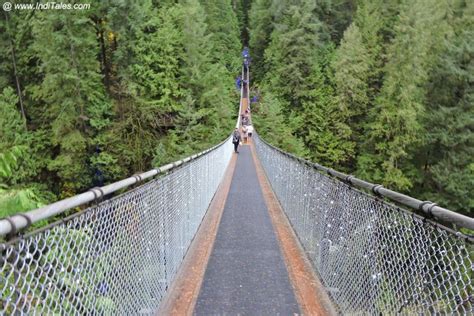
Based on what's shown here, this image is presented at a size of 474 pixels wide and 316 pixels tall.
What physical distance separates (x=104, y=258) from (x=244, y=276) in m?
2.25

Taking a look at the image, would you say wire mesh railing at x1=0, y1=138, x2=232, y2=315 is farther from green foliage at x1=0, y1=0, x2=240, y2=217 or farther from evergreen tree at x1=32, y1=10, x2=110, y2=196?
evergreen tree at x1=32, y1=10, x2=110, y2=196

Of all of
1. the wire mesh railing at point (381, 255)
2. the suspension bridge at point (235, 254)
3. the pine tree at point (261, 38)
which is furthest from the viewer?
the pine tree at point (261, 38)

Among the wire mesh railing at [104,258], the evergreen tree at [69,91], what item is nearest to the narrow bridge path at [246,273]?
the wire mesh railing at [104,258]

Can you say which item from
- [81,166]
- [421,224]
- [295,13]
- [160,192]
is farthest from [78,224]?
[295,13]

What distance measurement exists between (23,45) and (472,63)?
93.8 ft

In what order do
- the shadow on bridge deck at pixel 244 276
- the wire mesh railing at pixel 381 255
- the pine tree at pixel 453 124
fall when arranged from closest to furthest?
the wire mesh railing at pixel 381 255, the shadow on bridge deck at pixel 244 276, the pine tree at pixel 453 124

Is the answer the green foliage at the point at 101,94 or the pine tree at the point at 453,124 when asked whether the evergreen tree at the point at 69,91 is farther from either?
the pine tree at the point at 453,124

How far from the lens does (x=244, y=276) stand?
4.05 metres

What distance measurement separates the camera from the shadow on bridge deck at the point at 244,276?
3348mm

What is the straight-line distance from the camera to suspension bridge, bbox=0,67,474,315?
1.57m

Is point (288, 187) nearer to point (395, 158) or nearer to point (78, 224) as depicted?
point (78, 224)

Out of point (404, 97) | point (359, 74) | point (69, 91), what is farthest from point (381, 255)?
point (359, 74)

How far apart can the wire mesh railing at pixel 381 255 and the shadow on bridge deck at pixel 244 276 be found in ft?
0.96

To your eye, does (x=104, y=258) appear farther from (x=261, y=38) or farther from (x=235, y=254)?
(x=261, y=38)
